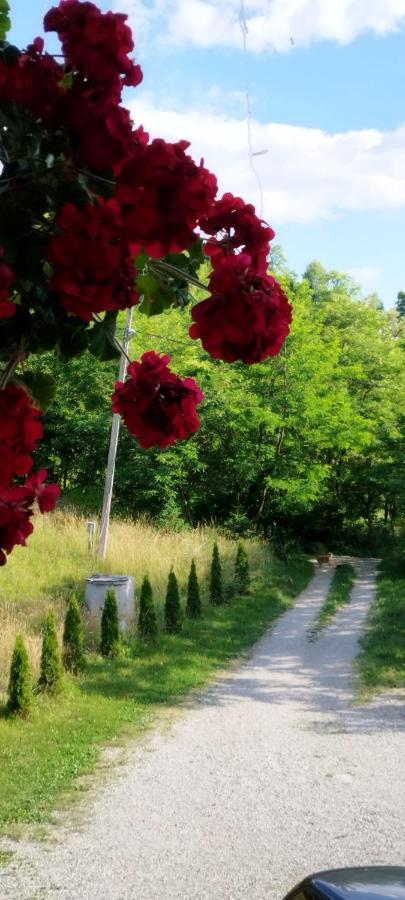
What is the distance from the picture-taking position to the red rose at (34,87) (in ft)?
3.86

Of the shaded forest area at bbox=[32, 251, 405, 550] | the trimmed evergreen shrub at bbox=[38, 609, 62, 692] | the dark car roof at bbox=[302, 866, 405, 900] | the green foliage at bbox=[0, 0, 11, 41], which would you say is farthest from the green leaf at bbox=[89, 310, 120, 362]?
the shaded forest area at bbox=[32, 251, 405, 550]

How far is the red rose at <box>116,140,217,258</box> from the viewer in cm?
107

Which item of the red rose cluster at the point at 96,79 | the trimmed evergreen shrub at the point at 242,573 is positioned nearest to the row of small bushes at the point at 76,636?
the trimmed evergreen shrub at the point at 242,573

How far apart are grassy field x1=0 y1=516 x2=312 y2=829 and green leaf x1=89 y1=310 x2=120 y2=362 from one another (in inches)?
188

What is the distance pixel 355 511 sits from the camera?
3048cm

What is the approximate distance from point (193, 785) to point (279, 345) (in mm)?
5571

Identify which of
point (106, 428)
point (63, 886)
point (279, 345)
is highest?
point (106, 428)

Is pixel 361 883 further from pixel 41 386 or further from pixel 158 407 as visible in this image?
pixel 41 386

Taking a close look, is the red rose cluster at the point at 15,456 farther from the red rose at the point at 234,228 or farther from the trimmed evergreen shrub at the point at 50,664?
the trimmed evergreen shrub at the point at 50,664

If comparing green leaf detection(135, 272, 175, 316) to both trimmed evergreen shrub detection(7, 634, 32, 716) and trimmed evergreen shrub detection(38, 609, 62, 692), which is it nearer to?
trimmed evergreen shrub detection(7, 634, 32, 716)

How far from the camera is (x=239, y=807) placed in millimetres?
5652

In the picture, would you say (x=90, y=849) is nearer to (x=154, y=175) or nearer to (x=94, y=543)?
(x=154, y=175)

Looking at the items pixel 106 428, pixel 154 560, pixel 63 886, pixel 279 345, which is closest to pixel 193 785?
pixel 63 886

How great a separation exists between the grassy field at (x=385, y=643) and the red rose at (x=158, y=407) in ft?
28.0
